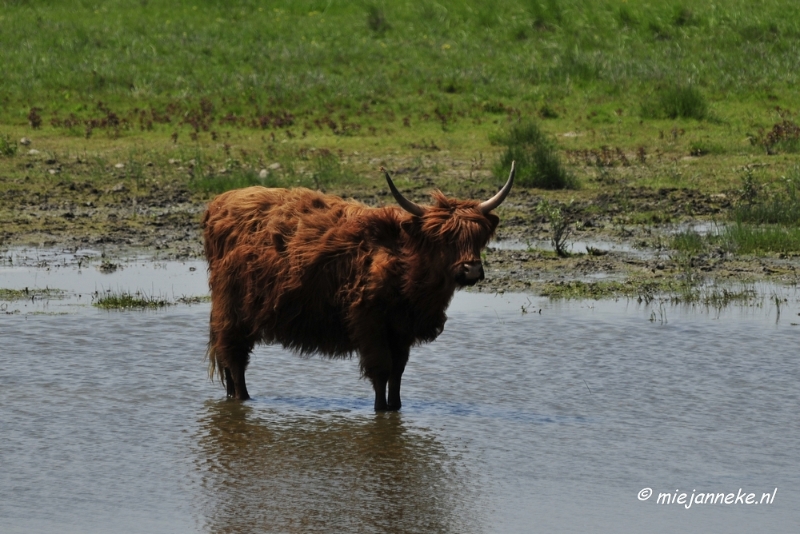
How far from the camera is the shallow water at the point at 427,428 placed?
18.5 ft

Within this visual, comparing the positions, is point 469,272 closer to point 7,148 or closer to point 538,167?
point 538,167

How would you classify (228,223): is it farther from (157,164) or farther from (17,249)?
(157,164)

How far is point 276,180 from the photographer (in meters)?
14.5

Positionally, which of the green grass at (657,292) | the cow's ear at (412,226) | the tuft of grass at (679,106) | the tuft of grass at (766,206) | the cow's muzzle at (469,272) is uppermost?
the tuft of grass at (679,106)

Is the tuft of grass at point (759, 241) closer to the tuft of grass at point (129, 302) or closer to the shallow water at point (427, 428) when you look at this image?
the shallow water at point (427, 428)

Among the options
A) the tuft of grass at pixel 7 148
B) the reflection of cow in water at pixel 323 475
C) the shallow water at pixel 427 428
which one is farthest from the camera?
the tuft of grass at pixel 7 148

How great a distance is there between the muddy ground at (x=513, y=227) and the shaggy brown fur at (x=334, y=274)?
140 inches

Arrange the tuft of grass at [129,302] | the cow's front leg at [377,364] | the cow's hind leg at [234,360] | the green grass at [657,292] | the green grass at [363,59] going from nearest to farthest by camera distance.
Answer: the cow's front leg at [377,364]
the cow's hind leg at [234,360]
the tuft of grass at [129,302]
the green grass at [657,292]
the green grass at [363,59]

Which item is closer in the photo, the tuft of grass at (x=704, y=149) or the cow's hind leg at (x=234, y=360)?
the cow's hind leg at (x=234, y=360)

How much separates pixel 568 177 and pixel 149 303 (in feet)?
21.5

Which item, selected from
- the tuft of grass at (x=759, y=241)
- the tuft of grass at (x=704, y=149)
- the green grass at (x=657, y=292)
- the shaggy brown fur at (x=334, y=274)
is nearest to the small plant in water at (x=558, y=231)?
the green grass at (x=657, y=292)

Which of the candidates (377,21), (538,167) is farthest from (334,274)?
(377,21)

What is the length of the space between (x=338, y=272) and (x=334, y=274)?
0.11ft

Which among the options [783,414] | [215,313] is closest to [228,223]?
[215,313]
